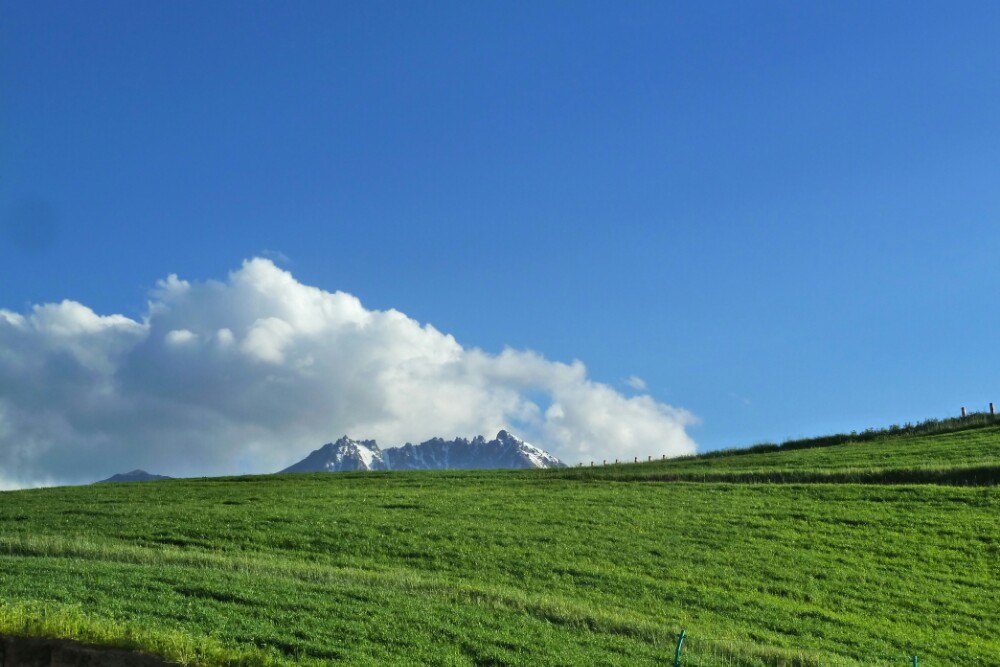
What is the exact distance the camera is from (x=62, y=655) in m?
14.5

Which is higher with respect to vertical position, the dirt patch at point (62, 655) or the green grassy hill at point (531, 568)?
the green grassy hill at point (531, 568)

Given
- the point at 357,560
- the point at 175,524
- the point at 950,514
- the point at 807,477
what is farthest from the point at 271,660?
the point at 807,477

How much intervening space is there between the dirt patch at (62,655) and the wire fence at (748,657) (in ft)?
38.7

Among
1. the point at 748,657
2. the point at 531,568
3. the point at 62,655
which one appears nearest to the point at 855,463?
the point at 531,568

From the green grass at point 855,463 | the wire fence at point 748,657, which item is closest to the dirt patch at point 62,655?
the wire fence at point 748,657

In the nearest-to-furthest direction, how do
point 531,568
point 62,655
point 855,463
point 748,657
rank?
point 62,655 < point 748,657 < point 531,568 < point 855,463

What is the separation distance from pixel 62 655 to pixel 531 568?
59.4 ft

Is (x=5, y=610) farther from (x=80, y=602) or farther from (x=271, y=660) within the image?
(x=271, y=660)

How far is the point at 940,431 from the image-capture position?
219ft

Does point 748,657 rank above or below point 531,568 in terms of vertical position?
below

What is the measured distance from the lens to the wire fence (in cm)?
2028

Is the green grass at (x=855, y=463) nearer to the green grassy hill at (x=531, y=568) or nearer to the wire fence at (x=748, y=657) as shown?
the green grassy hill at (x=531, y=568)

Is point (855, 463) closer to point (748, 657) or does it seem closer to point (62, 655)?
point (748, 657)

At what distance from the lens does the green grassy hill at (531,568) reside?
19375mm
